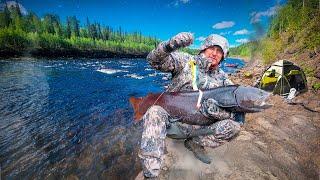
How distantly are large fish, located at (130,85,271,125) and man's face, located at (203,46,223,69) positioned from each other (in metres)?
0.70

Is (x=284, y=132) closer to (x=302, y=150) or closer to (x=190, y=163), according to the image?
(x=302, y=150)

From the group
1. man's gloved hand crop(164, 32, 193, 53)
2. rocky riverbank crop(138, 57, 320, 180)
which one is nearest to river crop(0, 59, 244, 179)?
rocky riverbank crop(138, 57, 320, 180)

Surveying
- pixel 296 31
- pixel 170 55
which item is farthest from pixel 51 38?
pixel 170 55

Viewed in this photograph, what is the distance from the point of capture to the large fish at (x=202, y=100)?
4.10 metres

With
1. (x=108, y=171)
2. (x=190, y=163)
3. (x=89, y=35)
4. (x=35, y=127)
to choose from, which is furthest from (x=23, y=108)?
(x=89, y=35)

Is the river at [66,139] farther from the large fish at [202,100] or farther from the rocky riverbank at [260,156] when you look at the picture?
the large fish at [202,100]

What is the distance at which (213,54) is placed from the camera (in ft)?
15.7

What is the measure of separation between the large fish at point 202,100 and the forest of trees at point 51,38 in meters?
70.1

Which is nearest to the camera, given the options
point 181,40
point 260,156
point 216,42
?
point 181,40

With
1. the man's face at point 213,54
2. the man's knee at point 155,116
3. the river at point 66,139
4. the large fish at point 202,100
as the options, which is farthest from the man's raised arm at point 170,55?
the river at point 66,139

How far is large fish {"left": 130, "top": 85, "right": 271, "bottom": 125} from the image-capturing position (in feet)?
13.4

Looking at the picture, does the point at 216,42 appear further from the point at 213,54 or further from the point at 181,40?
the point at 181,40

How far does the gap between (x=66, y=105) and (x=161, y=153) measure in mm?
12512

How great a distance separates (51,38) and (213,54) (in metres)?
106
